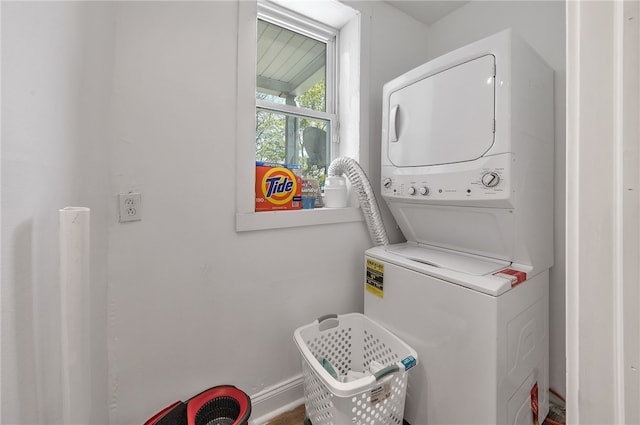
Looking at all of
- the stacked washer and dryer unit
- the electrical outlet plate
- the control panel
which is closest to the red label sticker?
the stacked washer and dryer unit

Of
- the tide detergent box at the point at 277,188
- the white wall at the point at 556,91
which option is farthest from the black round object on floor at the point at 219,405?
the white wall at the point at 556,91

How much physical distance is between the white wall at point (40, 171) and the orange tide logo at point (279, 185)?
27.4 inches

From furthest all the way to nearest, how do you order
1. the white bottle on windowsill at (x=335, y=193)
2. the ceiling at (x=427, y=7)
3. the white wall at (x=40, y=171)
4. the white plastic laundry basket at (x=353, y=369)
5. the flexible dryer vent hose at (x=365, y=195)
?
the ceiling at (x=427, y=7), the white bottle on windowsill at (x=335, y=193), the flexible dryer vent hose at (x=365, y=195), the white plastic laundry basket at (x=353, y=369), the white wall at (x=40, y=171)

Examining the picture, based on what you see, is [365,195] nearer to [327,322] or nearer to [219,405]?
[327,322]

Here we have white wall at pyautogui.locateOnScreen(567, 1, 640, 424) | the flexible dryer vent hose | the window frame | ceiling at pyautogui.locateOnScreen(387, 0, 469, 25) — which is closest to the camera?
white wall at pyautogui.locateOnScreen(567, 1, 640, 424)

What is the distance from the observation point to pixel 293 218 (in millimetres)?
1415

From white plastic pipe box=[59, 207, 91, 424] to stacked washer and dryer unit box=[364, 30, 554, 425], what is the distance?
115 centimetres

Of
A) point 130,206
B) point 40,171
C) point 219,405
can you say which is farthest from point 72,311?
point 219,405

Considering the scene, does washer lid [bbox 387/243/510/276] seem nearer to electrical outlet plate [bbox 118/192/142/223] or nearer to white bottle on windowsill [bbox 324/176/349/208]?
white bottle on windowsill [bbox 324/176/349/208]

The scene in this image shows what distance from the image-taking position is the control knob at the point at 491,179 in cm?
105

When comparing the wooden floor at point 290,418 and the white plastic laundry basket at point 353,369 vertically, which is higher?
the white plastic laundry basket at point 353,369

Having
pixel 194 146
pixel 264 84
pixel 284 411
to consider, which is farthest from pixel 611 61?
pixel 284 411

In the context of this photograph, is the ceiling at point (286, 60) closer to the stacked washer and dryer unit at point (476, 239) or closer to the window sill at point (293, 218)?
the stacked washer and dryer unit at point (476, 239)

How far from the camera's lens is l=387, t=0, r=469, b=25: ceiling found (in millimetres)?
1739
